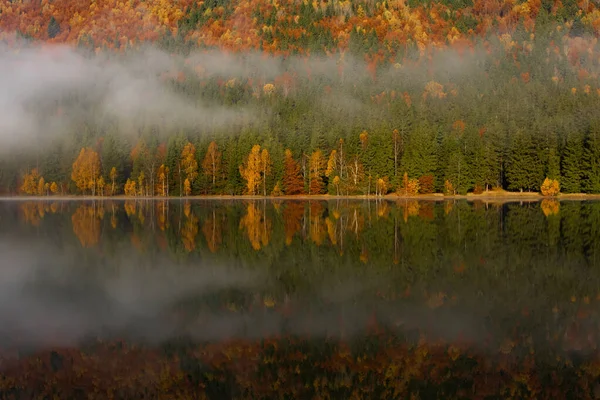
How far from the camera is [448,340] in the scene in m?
13.8

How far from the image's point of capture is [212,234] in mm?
37844

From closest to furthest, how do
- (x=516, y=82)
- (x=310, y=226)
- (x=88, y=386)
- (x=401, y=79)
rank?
1. (x=88, y=386)
2. (x=310, y=226)
3. (x=516, y=82)
4. (x=401, y=79)

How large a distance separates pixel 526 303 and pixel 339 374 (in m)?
7.84

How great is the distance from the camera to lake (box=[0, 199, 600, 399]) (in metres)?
11.6

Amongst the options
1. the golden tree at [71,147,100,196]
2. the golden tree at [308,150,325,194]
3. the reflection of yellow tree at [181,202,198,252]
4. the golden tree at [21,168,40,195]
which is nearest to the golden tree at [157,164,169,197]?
the golden tree at [71,147,100,196]

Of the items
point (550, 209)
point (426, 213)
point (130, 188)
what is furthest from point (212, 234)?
point (130, 188)

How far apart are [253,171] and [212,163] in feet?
43.6

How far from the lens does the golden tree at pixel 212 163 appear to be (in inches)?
5059

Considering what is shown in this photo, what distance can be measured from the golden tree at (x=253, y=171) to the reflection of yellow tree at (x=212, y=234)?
72.4 m

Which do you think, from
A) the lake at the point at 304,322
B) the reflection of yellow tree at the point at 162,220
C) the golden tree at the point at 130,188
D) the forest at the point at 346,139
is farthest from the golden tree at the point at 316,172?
the lake at the point at 304,322

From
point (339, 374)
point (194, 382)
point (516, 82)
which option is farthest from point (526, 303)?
point (516, 82)

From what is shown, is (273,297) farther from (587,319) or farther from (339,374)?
(587,319)

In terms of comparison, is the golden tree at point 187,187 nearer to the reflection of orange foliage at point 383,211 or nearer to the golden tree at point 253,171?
the golden tree at point 253,171

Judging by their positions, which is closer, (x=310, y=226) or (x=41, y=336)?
(x=41, y=336)
